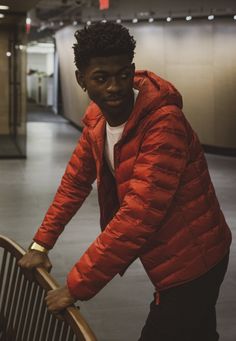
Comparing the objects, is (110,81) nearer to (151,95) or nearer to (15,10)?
(151,95)

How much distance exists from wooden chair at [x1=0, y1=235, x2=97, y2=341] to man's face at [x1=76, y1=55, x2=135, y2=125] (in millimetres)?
571

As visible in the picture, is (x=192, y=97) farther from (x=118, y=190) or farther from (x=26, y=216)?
(x=118, y=190)

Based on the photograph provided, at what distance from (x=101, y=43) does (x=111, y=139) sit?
363 mm

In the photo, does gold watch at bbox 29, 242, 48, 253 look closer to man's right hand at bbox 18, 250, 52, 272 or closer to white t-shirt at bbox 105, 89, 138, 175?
man's right hand at bbox 18, 250, 52, 272

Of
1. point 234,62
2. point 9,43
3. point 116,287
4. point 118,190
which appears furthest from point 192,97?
point 118,190

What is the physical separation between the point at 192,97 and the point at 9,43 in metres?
4.38

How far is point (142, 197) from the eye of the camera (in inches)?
67.1

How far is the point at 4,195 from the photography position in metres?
8.25

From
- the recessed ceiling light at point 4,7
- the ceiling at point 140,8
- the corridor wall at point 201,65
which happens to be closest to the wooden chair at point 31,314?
the recessed ceiling light at point 4,7

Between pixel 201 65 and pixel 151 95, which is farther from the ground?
pixel 201 65

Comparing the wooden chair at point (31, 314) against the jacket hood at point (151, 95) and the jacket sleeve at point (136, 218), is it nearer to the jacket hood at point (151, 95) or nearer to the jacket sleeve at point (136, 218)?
the jacket sleeve at point (136, 218)

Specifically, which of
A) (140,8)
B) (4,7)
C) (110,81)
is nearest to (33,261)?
(110,81)

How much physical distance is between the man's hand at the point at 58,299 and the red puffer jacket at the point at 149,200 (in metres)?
0.04

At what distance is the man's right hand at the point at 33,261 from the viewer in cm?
188
